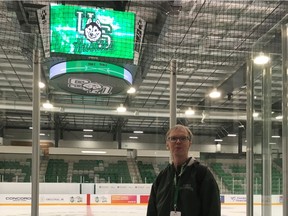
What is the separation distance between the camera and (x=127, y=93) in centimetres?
454

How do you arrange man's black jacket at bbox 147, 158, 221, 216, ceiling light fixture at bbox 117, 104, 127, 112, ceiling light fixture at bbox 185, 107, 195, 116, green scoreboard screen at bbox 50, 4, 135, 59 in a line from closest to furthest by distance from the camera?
man's black jacket at bbox 147, 158, 221, 216
ceiling light fixture at bbox 185, 107, 195, 116
ceiling light fixture at bbox 117, 104, 127, 112
green scoreboard screen at bbox 50, 4, 135, 59

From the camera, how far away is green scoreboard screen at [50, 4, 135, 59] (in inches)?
176

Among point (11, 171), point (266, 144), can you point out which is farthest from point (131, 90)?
point (266, 144)

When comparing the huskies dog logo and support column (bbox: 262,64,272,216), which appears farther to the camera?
the huskies dog logo

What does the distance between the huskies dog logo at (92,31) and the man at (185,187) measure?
3160 millimetres

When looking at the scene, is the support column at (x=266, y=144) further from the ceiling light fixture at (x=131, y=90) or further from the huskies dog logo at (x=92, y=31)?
the huskies dog logo at (x=92, y=31)

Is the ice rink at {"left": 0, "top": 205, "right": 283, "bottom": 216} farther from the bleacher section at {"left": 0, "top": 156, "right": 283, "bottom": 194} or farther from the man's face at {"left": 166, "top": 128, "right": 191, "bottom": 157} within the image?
the man's face at {"left": 166, "top": 128, "right": 191, "bottom": 157}

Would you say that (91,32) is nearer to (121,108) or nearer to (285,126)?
(121,108)

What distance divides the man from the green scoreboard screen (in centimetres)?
287

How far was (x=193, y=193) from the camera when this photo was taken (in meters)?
1.51

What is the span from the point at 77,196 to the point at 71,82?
4115mm

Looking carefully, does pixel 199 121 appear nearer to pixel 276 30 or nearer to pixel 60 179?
pixel 276 30

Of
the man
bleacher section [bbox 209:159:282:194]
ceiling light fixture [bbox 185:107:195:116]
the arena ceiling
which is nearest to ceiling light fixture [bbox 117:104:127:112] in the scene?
the arena ceiling

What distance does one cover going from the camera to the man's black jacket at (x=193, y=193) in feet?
4.91
